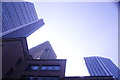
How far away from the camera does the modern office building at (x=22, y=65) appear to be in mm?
30028

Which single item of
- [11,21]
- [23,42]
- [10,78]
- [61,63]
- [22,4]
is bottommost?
[10,78]

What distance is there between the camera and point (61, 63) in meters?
33.9

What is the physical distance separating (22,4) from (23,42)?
44.8 meters

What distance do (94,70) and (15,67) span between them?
311ft

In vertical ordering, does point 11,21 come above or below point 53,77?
above

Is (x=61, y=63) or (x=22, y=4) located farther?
(x=22, y=4)

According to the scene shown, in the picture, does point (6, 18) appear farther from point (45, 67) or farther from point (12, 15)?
point (45, 67)

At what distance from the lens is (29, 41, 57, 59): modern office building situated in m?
79.7

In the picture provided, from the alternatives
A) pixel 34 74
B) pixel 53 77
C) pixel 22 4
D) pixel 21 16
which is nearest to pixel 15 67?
pixel 34 74

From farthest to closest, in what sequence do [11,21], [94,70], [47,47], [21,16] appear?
[94,70], [47,47], [21,16], [11,21]

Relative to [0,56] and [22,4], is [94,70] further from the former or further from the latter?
[0,56]

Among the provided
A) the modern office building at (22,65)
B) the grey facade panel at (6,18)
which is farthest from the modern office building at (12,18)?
the modern office building at (22,65)

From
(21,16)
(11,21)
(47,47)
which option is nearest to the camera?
(11,21)

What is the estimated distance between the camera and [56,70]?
3188 cm
